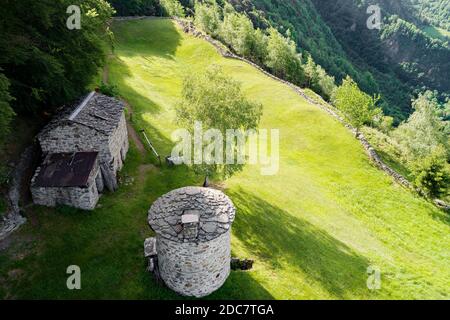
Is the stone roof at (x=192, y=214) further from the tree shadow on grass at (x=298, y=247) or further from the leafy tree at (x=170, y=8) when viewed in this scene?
the leafy tree at (x=170, y=8)

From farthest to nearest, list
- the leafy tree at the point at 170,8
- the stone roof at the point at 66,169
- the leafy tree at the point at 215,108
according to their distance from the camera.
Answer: the leafy tree at the point at 170,8 < the leafy tree at the point at 215,108 < the stone roof at the point at 66,169

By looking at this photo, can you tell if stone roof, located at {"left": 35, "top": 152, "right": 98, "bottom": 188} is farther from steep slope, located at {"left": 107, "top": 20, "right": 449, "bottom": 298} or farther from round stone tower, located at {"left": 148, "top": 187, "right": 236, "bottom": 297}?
steep slope, located at {"left": 107, "top": 20, "right": 449, "bottom": 298}

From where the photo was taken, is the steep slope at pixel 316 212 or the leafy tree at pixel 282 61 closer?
the steep slope at pixel 316 212

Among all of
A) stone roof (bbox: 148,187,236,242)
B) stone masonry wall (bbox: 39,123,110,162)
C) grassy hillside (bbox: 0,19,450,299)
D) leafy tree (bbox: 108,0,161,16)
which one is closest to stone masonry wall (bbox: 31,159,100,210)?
grassy hillside (bbox: 0,19,450,299)

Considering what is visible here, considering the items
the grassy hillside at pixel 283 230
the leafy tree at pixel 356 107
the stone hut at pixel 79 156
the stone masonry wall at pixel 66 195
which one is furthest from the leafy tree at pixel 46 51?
the leafy tree at pixel 356 107

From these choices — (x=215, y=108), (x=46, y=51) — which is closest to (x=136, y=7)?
(x=46, y=51)
